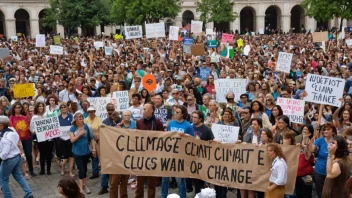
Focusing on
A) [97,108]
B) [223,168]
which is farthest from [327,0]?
[223,168]

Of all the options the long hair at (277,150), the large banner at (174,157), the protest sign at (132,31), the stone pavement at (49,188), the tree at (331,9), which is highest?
the tree at (331,9)

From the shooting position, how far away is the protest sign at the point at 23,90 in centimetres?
1281

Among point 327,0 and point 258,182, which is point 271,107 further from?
point 327,0

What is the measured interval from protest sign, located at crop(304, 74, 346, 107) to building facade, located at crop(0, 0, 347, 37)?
49.7 meters

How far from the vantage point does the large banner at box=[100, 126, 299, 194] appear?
25.5 ft

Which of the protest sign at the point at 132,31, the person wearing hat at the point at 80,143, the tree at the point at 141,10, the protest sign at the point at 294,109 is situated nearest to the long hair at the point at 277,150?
the protest sign at the point at 294,109

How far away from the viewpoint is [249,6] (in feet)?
209

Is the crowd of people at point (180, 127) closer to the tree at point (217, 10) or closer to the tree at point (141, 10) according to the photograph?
the tree at point (141, 10)

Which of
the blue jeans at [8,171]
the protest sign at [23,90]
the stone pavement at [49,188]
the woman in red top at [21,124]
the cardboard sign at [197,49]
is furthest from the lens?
the cardboard sign at [197,49]

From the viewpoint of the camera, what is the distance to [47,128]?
10.3 meters

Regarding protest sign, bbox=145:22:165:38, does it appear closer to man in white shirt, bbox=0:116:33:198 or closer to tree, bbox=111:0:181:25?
man in white shirt, bbox=0:116:33:198

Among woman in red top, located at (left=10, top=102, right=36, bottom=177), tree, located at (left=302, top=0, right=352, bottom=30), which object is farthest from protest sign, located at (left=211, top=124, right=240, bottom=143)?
tree, located at (left=302, top=0, right=352, bottom=30)

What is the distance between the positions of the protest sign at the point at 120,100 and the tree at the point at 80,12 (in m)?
39.8

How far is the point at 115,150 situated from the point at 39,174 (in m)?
3.80
